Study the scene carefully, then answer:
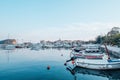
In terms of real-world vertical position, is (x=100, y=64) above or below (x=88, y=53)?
below

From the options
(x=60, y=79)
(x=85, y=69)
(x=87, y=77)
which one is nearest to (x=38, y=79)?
(x=60, y=79)

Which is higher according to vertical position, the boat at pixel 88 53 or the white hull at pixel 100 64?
the boat at pixel 88 53

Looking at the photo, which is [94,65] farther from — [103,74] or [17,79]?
[17,79]

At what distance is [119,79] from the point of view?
58.4ft

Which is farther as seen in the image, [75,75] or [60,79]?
[75,75]

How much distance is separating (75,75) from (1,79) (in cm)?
999

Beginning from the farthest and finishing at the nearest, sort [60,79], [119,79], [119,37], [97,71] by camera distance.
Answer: [119,37] < [97,71] < [60,79] < [119,79]

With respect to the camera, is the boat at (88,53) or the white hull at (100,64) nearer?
the white hull at (100,64)

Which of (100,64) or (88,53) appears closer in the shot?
(100,64)

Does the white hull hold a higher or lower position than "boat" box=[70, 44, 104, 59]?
lower

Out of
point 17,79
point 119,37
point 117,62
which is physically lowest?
point 17,79

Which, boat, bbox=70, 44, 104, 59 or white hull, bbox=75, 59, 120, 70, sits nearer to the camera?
white hull, bbox=75, 59, 120, 70

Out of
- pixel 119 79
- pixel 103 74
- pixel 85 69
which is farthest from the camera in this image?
pixel 85 69

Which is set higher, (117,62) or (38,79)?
(117,62)
